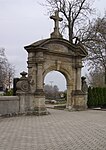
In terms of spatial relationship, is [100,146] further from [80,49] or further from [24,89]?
[80,49]

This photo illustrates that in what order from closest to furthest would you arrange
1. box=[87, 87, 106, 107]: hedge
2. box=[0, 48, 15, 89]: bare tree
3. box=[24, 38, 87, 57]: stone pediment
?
box=[24, 38, 87, 57]: stone pediment, box=[87, 87, 106, 107]: hedge, box=[0, 48, 15, 89]: bare tree

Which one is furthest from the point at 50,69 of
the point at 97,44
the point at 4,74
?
the point at 4,74

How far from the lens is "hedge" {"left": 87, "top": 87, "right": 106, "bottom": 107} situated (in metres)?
28.0

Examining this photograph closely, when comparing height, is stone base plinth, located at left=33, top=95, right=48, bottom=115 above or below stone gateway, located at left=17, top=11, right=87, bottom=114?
below

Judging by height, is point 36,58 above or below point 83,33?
below

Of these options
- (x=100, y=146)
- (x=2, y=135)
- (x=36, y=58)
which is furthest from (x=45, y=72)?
(x=100, y=146)

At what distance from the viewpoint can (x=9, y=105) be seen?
18766mm

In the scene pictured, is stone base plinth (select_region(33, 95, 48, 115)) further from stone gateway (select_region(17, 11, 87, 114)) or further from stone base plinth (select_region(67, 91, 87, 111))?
stone base plinth (select_region(67, 91, 87, 111))

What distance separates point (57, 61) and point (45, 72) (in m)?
1.40

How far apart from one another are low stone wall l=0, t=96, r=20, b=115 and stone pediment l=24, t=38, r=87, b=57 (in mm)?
Result: 3809

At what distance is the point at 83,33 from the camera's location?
31812 millimetres

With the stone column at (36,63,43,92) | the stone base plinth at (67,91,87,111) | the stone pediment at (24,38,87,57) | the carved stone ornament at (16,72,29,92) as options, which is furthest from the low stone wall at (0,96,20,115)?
the stone base plinth at (67,91,87,111)

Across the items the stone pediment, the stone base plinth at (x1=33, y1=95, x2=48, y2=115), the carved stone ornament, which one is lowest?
the stone base plinth at (x1=33, y1=95, x2=48, y2=115)

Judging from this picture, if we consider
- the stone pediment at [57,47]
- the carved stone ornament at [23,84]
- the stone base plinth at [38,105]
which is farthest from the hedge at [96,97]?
the carved stone ornament at [23,84]
